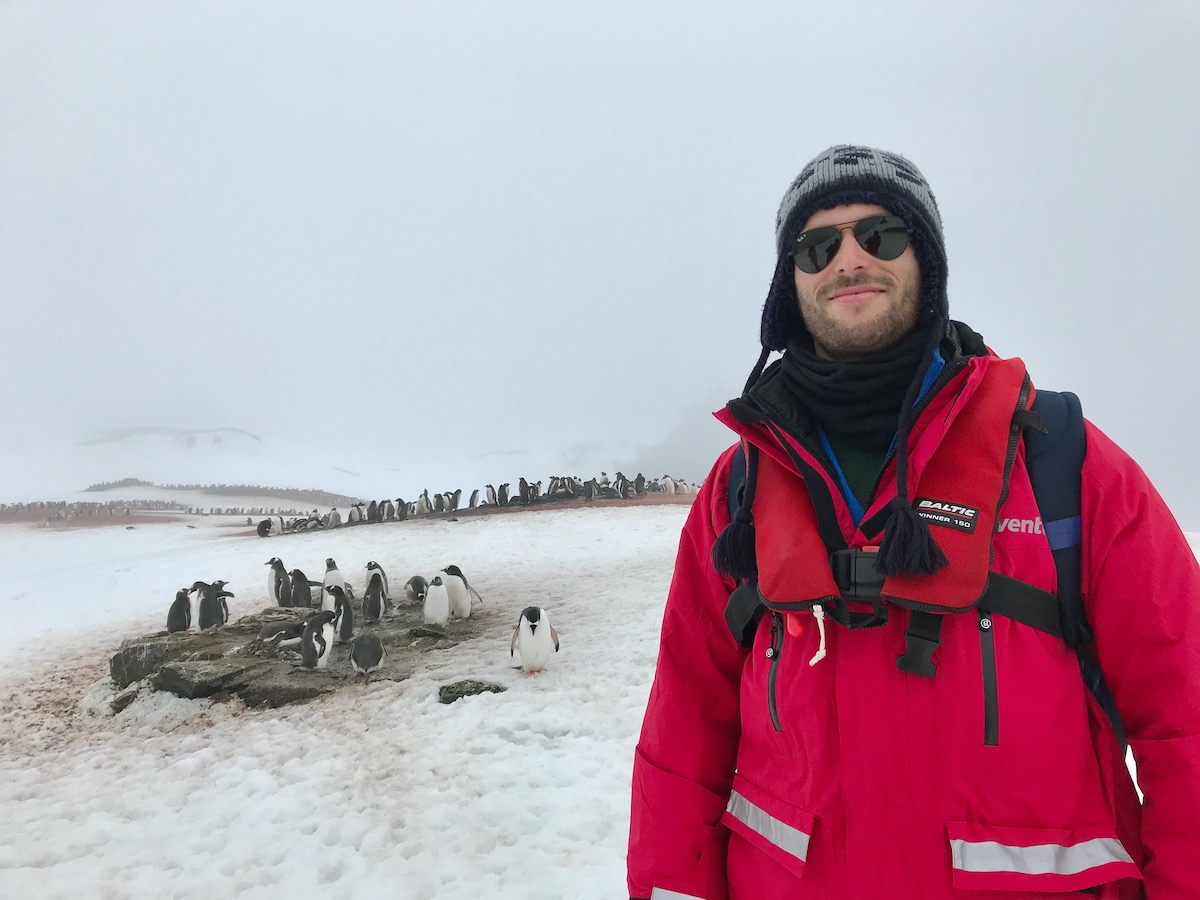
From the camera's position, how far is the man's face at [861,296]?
150 cm

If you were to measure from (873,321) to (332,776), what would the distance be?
4.70 meters

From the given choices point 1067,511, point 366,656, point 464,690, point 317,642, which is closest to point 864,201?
point 1067,511

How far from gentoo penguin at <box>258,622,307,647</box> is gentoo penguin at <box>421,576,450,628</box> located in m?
1.47

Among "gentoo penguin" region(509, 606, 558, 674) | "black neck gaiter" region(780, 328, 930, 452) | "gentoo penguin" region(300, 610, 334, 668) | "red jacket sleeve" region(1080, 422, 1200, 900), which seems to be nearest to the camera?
"red jacket sleeve" region(1080, 422, 1200, 900)

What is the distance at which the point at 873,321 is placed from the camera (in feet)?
4.92

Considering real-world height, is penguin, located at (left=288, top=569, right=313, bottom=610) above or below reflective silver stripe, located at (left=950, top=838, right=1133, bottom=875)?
below

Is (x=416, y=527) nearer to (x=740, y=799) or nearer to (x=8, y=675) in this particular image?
(x=8, y=675)

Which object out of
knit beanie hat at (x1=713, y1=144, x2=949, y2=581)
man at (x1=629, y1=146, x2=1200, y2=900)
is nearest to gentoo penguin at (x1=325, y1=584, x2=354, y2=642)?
man at (x1=629, y1=146, x2=1200, y2=900)

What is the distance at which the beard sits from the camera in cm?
150

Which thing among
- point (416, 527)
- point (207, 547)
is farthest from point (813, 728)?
point (207, 547)

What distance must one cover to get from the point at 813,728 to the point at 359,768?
421 cm

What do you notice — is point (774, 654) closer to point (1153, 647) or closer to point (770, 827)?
point (770, 827)

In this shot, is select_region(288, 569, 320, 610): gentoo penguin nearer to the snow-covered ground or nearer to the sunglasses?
the snow-covered ground

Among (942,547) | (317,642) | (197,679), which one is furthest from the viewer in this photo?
(317,642)
